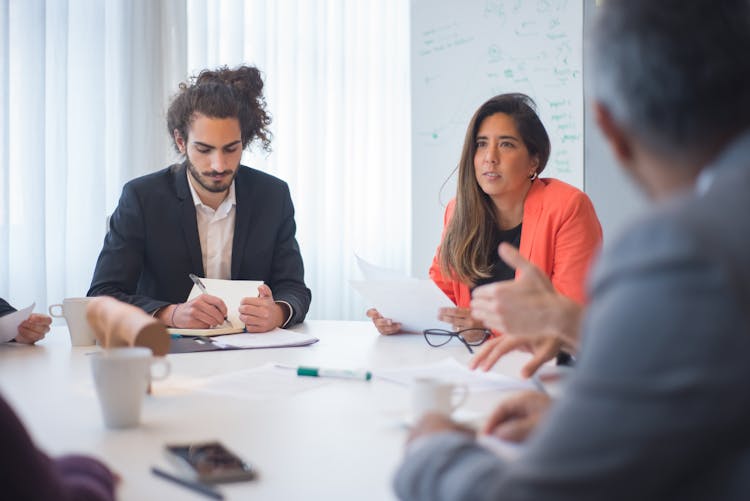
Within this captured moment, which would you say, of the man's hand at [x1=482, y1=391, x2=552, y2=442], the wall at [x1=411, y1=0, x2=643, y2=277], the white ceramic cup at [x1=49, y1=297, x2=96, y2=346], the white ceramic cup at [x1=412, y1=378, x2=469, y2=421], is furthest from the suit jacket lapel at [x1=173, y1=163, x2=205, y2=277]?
the wall at [x1=411, y1=0, x2=643, y2=277]

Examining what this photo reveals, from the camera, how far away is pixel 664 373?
54 centimetres

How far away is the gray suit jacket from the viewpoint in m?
0.53

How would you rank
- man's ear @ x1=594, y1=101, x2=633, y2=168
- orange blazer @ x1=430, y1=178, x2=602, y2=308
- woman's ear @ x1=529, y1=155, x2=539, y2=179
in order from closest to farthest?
man's ear @ x1=594, y1=101, x2=633, y2=168 < orange blazer @ x1=430, y1=178, x2=602, y2=308 < woman's ear @ x1=529, y1=155, x2=539, y2=179

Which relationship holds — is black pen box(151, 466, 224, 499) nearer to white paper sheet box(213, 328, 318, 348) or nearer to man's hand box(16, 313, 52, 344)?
white paper sheet box(213, 328, 318, 348)

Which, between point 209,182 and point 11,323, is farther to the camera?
point 209,182

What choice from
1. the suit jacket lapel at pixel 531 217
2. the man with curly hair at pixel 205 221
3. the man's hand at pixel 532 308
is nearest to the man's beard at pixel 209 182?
the man with curly hair at pixel 205 221

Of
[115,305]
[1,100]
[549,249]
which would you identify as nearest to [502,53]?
[549,249]

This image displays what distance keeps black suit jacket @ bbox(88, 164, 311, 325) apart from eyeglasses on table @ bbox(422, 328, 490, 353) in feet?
1.53

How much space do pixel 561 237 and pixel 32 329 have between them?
156 centimetres

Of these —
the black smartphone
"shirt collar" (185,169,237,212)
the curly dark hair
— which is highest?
the curly dark hair

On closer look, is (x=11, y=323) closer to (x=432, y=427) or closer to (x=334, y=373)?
(x=334, y=373)

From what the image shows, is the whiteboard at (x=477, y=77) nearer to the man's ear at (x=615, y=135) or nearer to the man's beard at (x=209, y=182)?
the man's beard at (x=209, y=182)

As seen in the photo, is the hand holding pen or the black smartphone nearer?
the black smartphone

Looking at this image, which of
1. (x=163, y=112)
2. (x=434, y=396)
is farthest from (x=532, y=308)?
(x=163, y=112)
